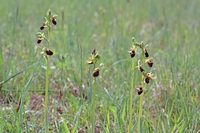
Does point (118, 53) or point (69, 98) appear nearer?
point (69, 98)

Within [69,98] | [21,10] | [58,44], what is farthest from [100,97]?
[21,10]

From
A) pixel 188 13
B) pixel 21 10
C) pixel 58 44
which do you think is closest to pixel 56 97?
pixel 58 44

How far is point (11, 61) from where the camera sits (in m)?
2.91

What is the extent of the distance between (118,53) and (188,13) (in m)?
2.51

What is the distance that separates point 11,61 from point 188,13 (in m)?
3.26

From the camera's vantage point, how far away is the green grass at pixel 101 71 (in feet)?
6.92

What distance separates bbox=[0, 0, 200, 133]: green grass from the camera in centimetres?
211

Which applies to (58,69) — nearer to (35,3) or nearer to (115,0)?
(35,3)

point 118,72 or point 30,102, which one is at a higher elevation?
point 118,72

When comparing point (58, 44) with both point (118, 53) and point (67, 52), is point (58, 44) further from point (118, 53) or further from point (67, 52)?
point (118, 53)

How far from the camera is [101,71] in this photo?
2.98 m

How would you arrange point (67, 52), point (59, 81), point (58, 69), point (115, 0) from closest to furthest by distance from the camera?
point (59, 81)
point (58, 69)
point (67, 52)
point (115, 0)

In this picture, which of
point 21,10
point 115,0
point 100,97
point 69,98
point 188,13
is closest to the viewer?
point 100,97

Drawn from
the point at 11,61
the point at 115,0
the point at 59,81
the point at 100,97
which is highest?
the point at 115,0
